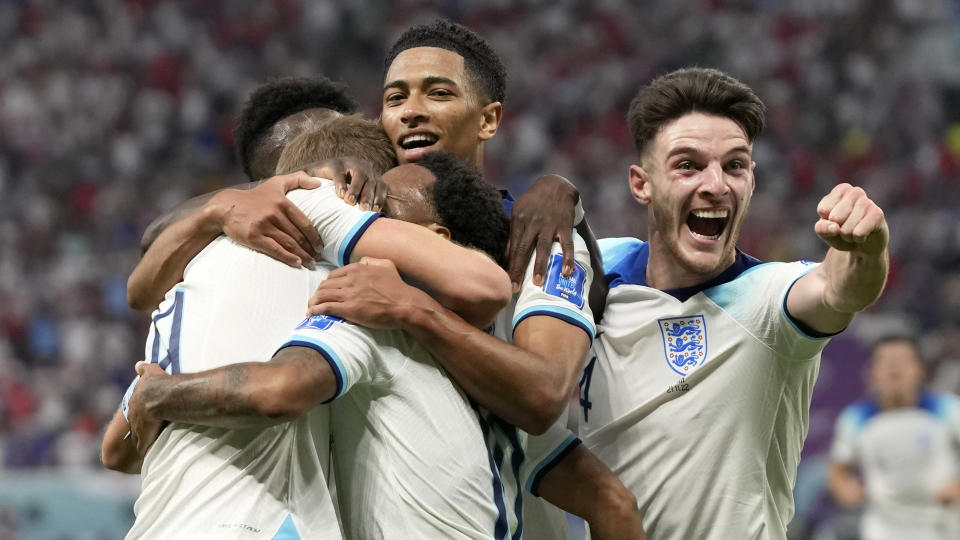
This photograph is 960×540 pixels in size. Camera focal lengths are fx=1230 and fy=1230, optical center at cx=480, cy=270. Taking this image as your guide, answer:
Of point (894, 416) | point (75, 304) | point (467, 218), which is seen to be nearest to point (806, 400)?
point (467, 218)

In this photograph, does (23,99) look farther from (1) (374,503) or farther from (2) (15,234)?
(1) (374,503)

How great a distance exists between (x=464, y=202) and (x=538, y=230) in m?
0.35

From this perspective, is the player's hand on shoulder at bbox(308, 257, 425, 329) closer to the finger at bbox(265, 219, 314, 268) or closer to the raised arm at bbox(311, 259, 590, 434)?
the raised arm at bbox(311, 259, 590, 434)

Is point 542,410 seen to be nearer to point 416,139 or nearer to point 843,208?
point 843,208

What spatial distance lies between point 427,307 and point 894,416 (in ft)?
19.2

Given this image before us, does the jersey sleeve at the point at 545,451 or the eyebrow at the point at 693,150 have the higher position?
the eyebrow at the point at 693,150

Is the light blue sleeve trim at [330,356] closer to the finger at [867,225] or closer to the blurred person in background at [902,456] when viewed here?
the finger at [867,225]

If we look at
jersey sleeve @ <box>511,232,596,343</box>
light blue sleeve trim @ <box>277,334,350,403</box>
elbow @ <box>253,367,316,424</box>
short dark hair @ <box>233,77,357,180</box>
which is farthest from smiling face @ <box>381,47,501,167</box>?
→ elbow @ <box>253,367,316,424</box>

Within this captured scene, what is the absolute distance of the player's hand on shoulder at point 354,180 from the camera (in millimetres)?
3287

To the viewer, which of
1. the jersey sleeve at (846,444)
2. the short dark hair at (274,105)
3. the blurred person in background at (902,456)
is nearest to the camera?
the short dark hair at (274,105)

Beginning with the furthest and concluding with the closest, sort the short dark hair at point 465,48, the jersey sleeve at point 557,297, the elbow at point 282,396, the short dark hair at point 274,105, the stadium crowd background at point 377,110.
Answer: the stadium crowd background at point 377,110
the short dark hair at point 274,105
the short dark hair at point 465,48
the jersey sleeve at point 557,297
the elbow at point 282,396

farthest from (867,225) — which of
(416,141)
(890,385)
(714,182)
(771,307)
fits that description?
(890,385)

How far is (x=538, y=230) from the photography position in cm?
360

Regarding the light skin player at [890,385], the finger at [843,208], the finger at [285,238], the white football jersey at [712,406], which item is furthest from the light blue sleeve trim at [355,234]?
the light skin player at [890,385]
